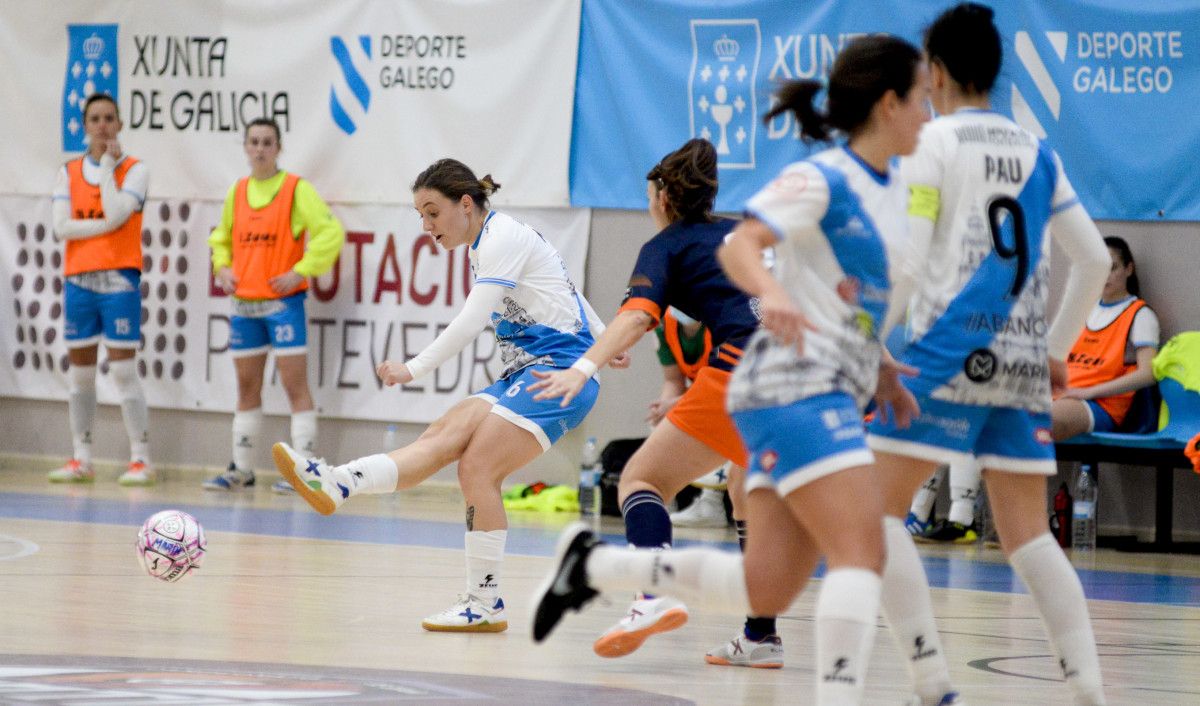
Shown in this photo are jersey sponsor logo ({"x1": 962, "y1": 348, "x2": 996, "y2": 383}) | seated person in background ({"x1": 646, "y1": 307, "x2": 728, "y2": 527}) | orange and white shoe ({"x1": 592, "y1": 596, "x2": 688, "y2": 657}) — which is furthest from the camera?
seated person in background ({"x1": 646, "y1": 307, "x2": 728, "y2": 527})

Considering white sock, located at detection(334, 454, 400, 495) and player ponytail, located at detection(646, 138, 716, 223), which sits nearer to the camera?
player ponytail, located at detection(646, 138, 716, 223)

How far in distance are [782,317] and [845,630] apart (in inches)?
26.7

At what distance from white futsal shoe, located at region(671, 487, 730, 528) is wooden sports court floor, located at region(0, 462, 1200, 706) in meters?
1.09

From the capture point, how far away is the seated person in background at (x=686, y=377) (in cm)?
782

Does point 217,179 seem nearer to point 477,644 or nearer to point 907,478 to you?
point 477,644

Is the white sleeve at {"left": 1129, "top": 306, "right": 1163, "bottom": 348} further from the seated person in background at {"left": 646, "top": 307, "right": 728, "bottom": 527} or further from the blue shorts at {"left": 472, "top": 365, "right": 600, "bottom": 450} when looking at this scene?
the blue shorts at {"left": 472, "top": 365, "right": 600, "bottom": 450}

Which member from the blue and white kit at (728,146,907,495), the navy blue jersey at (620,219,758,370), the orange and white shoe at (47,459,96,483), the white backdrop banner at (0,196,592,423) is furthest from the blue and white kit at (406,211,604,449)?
the orange and white shoe at (47,459,96,483)

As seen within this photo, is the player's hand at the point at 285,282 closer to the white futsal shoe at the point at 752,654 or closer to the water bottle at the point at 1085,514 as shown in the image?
the water bottle at the point at 1085,514

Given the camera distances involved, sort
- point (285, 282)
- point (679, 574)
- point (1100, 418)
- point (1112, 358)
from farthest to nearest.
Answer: point (285, 282), point (1112, 358), point (1100, 418), point (679, 574)

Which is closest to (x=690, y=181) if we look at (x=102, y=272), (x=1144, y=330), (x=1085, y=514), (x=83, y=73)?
(x=1144, y=330)

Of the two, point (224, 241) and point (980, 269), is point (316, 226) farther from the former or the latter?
point (980, 269)

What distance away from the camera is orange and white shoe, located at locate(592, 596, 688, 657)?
210 inches

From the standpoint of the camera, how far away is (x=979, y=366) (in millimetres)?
4164

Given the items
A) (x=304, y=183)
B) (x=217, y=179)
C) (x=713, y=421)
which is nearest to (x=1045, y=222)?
(x=713, y=421)
